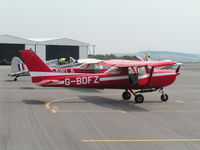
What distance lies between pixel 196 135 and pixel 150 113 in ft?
13.6

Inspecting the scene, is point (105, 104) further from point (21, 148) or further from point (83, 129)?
point (21, 148)

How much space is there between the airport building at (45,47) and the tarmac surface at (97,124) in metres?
70.7

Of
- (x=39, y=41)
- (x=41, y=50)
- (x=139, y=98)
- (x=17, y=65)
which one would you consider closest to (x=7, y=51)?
(x=39, y=41)

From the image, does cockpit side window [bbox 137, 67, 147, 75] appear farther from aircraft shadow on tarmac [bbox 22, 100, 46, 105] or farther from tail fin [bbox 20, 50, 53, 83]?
aircraft shadow on tarmac [bbox 22, 100, 46, 105]

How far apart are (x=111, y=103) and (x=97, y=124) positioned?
5.57 meters

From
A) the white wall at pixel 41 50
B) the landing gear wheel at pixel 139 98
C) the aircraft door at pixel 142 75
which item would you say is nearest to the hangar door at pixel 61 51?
the white wall at pixel 41 50

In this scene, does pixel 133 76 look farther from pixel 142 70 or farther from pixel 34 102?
pixel 34 102

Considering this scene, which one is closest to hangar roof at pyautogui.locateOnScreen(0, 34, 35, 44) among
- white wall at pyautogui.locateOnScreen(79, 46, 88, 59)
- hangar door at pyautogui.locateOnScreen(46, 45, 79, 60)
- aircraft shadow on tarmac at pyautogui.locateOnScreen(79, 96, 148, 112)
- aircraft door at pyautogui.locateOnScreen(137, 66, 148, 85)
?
hangar door at pyautogui.locateOnScreen(46, 45, 79, 60)

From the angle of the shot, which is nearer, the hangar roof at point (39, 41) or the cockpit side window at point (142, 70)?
the cockpit side window at point (142, 70)

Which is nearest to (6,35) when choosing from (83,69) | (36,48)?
(36,48)

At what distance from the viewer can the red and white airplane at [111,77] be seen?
55.5ft

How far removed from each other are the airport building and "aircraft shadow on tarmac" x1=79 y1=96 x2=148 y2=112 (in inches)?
2737

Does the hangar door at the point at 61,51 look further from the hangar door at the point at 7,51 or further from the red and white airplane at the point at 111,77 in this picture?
the red and white airplane at the point at 111,77

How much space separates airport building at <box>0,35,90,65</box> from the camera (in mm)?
86688
